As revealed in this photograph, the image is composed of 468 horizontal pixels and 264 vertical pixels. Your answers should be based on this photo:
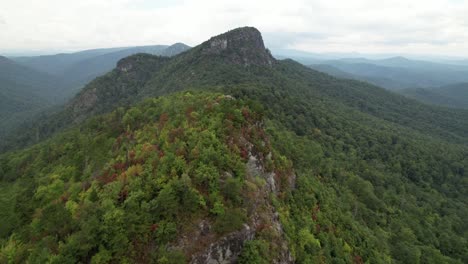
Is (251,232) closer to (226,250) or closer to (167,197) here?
(226,250)

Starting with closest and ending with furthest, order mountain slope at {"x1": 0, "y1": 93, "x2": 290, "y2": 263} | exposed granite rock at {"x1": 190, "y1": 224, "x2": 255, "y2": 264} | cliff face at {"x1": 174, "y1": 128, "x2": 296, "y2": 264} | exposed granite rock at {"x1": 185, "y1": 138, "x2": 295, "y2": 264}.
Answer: mountain slope at {"x1": 0, "y1": 93, "x2": 290, "y2": 263} < exposed granite rock at {"x1": 190, "y1": 224, "x2": 255, "y2": 264} < cliff face at {"x1": 174, "y1": 128, "x2": 296, "y2": 264} < exposed granite rock at {"x1": 185, "y1": 138, "x2": 295, "y2": 264}

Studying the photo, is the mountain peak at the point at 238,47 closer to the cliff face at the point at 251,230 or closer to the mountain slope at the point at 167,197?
the mountain slope at the point at 167,197

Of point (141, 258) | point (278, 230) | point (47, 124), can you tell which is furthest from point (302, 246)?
point (47, 124)

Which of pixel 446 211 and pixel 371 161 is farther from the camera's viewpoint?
pixel 371 161

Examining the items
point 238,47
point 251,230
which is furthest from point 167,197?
point 238,47

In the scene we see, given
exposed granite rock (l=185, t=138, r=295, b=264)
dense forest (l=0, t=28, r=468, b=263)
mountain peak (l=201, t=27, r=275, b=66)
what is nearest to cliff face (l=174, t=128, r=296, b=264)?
exposed granite rock (l=185, t=138, r=295, b=264)

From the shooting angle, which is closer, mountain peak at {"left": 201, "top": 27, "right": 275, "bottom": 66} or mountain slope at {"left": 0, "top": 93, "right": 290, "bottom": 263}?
mountain slope at {"left": 0, "top": 93, "right": 290, "bottom": 263}

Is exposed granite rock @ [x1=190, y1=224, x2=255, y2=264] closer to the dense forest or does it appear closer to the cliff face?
the cliff face

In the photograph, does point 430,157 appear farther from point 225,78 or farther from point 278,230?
point 278,230

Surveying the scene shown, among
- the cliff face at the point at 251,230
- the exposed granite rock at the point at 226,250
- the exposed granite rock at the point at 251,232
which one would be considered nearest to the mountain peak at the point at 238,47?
the cliff face at the point at 251,230
